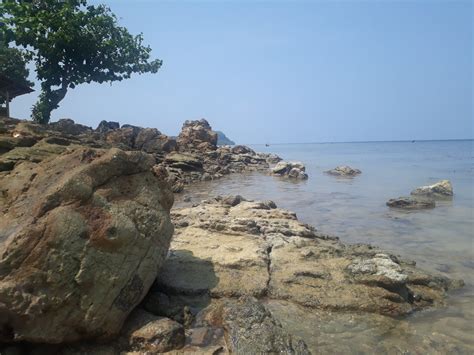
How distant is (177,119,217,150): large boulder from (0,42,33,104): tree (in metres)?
15.0

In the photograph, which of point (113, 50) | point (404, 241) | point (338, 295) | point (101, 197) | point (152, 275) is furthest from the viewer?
point (113, 50)

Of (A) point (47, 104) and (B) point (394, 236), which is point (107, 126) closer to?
(A) point (47, 104)

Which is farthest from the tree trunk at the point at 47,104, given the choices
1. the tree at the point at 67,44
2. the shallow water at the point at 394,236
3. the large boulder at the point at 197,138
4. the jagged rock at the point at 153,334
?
the jagged rock at the point at 153,334

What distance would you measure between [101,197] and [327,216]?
11195mm

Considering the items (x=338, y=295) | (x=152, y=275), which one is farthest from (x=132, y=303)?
(x=338, y=295)

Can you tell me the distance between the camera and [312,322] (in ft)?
18.1

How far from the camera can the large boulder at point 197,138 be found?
3866cm

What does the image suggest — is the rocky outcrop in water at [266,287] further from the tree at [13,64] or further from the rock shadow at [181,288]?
the tree at [13,64]

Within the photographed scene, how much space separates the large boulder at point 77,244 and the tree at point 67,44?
93.7 ft

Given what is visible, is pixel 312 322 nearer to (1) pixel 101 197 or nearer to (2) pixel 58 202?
(1) pixel 101 197

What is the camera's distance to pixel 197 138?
40.1m

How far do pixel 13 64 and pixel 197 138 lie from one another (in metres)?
17.6

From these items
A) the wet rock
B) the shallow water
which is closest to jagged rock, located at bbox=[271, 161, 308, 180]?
the shallow water

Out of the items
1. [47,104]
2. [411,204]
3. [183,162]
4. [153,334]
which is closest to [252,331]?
[153,334]
